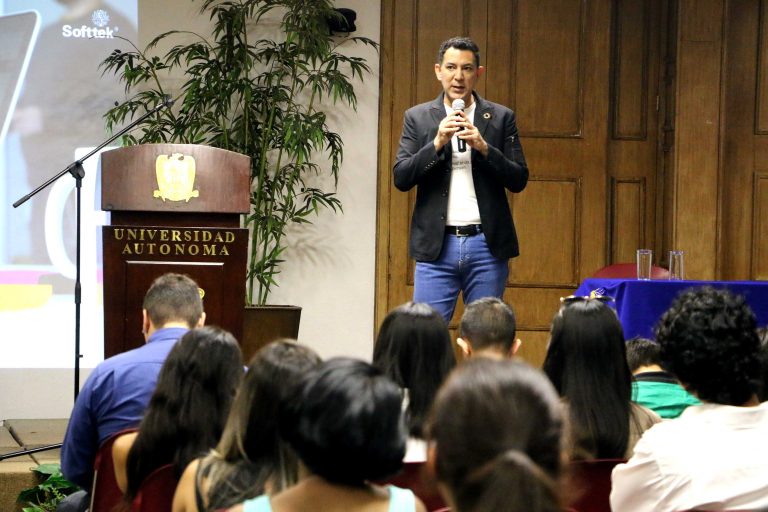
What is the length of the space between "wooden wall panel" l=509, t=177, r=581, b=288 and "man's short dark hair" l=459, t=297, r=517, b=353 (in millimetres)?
3330

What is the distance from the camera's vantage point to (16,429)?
5297mm

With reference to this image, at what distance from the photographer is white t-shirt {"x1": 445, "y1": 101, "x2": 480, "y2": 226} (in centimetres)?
398

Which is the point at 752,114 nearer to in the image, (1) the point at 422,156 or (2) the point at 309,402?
(1) the point at 422,156

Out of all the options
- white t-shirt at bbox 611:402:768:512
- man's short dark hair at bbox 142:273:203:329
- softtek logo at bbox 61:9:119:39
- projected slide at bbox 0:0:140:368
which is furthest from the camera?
softtek logo at bbox 61:9:119:39

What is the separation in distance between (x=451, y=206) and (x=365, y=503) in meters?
2.64

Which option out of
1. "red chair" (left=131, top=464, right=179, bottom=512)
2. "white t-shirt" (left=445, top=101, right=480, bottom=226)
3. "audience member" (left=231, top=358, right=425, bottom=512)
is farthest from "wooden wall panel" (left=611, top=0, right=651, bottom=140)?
"audience member" (left=231, top=358, right=425, bottom=512)

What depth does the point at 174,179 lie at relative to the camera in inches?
154

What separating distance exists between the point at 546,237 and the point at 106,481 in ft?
14.1

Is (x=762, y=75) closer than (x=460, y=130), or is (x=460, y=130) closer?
(x=460, y=130)

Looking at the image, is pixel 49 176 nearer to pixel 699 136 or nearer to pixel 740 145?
pixel 699 136

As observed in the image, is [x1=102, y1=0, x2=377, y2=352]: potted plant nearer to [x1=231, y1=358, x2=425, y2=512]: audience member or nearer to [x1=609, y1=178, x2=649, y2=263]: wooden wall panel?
[x1=609, y1=178, x2=649, y2=263]: wooden wall panel

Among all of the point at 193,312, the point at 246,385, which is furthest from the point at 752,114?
the point at 246,385

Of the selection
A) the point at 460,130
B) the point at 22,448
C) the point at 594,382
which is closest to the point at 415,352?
the point at 594,382

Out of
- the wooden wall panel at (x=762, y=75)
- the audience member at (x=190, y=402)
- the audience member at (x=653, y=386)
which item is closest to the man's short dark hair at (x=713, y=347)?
the audience member at (x=653, y=386)
